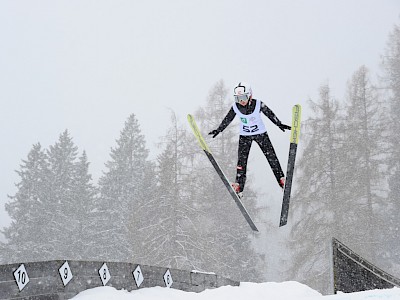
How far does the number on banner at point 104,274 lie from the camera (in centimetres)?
630

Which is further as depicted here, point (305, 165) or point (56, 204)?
point (56, 204)

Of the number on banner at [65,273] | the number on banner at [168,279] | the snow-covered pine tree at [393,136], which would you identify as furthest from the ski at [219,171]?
the snow-covered pine tree at [393,136]

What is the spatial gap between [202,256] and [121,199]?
9766 millimetres

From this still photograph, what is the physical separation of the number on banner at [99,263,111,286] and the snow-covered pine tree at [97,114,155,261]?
13.1 m

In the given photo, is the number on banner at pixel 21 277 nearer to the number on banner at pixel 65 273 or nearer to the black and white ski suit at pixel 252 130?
the number on banner at pixel 65 273

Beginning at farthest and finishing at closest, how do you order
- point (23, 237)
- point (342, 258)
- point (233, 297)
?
point (23, 237) < point (233, 297) < point (342, 258)

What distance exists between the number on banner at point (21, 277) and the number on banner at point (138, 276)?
185 centimetres

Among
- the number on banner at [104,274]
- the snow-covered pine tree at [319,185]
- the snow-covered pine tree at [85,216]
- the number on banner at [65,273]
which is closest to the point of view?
the number on banner at [65,273]

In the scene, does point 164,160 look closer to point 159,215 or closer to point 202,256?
point 159,215

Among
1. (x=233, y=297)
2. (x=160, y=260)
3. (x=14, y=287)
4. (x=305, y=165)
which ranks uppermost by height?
(x=305, y=165)


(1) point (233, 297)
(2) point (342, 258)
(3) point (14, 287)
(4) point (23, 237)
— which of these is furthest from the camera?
(4) point (23, 237)

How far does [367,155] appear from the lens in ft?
59.2

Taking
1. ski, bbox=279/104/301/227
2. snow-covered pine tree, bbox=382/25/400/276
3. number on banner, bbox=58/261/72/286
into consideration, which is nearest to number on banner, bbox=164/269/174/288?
number on banner, bbox=58/261/72/286

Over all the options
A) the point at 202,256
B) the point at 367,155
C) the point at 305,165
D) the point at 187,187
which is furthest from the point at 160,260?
the point at 367,155
